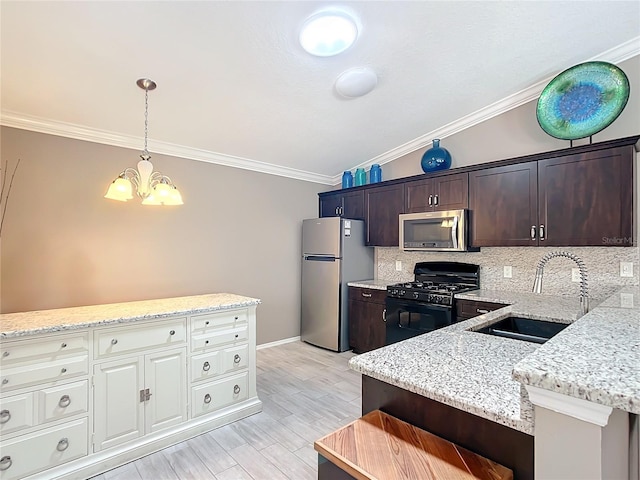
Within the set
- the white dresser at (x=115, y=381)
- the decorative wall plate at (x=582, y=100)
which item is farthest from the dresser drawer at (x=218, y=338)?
the decorative wall plate at (x=582, y=100)

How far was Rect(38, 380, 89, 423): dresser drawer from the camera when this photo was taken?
1818mm

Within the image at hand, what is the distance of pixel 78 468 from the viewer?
6.18 ft

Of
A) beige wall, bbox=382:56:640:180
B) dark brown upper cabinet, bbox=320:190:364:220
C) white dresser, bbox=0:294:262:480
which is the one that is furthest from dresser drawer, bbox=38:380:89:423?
beige wall, bbox=382:56:640:180

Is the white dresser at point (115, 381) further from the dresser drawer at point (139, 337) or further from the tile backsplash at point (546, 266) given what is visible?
the tile backsplash at point (546, 266)

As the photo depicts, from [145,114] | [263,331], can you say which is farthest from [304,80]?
[263,331]

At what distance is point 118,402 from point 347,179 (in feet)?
11.5

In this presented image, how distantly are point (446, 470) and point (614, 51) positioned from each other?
3.41 meters

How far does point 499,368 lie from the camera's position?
1.14 metres

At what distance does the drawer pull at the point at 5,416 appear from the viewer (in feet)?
5.60

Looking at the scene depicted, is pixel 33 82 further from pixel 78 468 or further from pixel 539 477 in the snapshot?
pixel 539 477

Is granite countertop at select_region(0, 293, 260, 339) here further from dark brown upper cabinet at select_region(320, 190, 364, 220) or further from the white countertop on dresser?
dark brown upper cabinet at select_region(320, 190, 364, 220)

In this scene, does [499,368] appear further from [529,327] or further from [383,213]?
[383,213]

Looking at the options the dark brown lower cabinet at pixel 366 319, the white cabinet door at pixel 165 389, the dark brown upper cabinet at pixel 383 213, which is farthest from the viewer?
the dark brown upper cabinet at pixel 383 213

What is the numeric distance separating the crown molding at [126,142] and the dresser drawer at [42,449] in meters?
2.30
